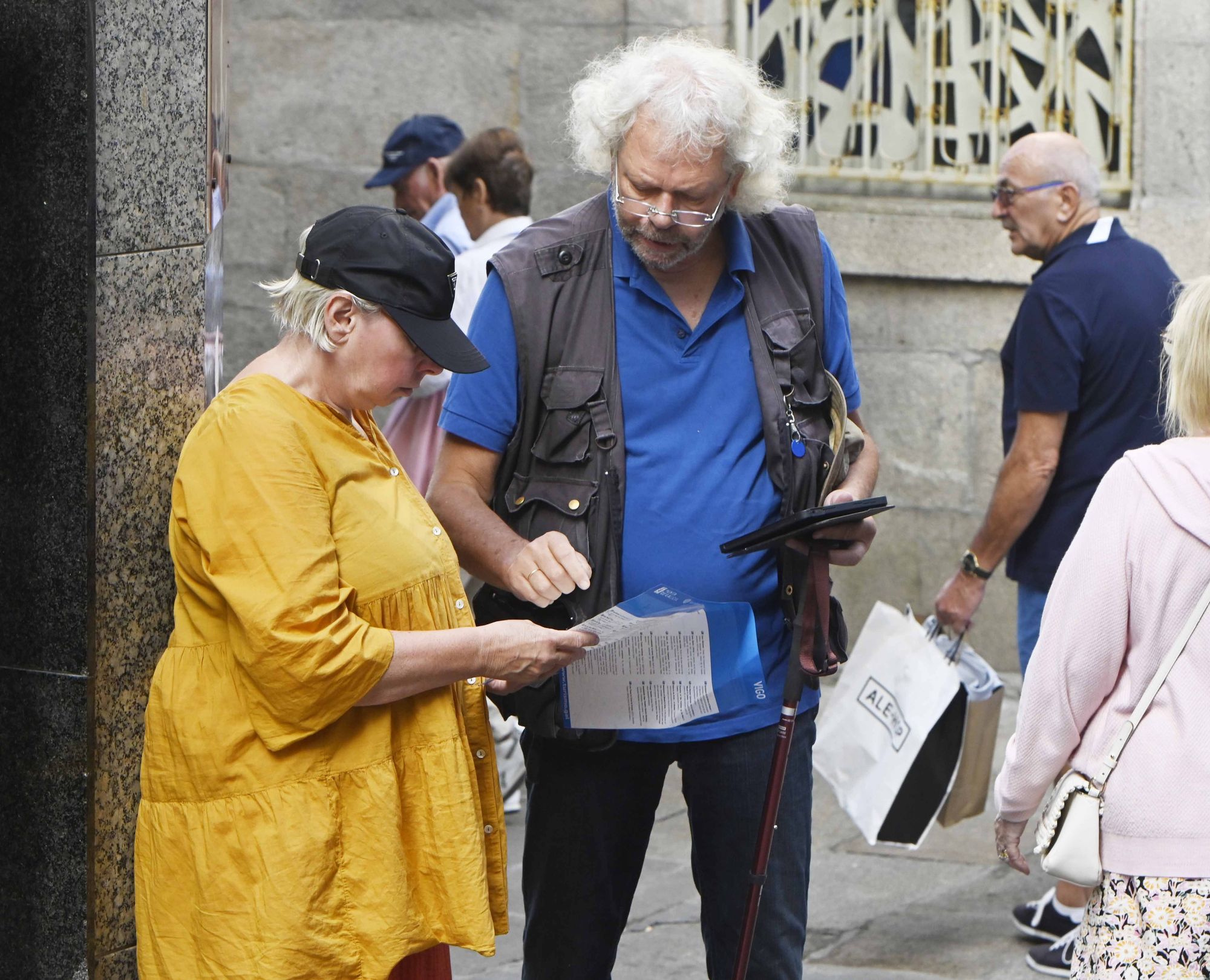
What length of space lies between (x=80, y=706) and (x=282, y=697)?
59 centimetres

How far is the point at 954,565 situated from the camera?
6570 mm

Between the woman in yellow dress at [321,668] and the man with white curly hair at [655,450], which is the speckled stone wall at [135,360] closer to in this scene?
the woman in yellow dress at [321,668]

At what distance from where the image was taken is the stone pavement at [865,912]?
4.27 m

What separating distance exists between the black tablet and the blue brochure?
10 centimetres

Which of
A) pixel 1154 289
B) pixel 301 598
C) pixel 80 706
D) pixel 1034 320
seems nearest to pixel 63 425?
pixel 80 706

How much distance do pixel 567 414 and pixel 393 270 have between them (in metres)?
0.54

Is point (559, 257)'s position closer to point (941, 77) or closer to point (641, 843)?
point (641, 843)

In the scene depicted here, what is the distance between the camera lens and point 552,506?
2896mm

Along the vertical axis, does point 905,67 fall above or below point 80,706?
above

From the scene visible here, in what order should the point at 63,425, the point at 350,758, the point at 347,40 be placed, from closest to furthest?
the point at 350,758 < the point at 63,425 < the point at 347,40

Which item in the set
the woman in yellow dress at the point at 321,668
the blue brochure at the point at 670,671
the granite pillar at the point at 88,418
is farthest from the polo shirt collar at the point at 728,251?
the granite pillar at the point at 88,418

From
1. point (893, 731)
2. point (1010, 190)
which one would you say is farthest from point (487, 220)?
point (893, 731)

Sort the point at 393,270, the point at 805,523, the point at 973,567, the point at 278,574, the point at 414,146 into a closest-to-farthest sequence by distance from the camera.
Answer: the point at 278,574 < the point at 393,270 < the point at 805,523 < the point at 973,567 < the point at 414,146

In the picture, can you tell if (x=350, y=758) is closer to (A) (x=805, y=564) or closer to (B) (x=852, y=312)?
(A) (x=805, y=564)
